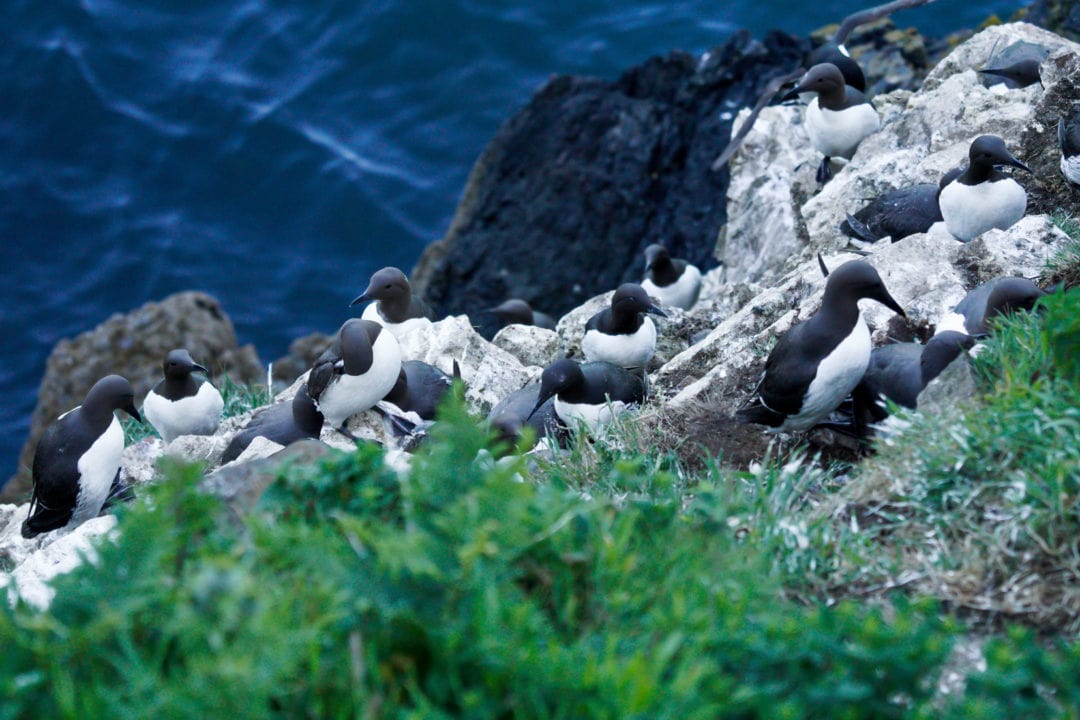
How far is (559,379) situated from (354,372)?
4.20ft

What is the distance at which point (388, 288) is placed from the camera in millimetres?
9062

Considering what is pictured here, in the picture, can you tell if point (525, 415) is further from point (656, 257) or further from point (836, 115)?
point (656, 257)

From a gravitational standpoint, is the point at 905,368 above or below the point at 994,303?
below

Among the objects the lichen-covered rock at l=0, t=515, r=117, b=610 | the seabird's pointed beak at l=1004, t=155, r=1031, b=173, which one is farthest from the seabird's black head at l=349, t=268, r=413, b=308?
the seabird's pointed beak at l=1004, t=155, r=1031, b=173

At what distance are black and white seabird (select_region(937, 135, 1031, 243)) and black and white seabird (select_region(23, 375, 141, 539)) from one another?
218 inches

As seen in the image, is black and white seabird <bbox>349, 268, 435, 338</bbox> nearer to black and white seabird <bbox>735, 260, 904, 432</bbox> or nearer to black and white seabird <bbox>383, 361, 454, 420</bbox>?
black and white seabird <bbox>383, 361, 454, 420</bbox>

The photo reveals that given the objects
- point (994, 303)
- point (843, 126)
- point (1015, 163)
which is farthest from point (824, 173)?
point (994, 303)

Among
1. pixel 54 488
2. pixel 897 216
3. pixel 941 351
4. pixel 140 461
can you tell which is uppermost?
pixel 941 351

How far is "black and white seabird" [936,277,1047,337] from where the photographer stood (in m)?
5.41

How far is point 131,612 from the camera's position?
285cm

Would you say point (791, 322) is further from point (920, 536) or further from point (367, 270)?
point (367, 270)

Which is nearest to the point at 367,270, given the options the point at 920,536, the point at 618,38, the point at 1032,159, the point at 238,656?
the point at 618,38

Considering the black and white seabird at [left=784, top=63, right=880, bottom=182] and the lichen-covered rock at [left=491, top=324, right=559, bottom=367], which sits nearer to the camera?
the lichen-covered rock at [left=491, top=324, right=559, bottom=367]

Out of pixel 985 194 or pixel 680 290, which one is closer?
pixel 985 194
